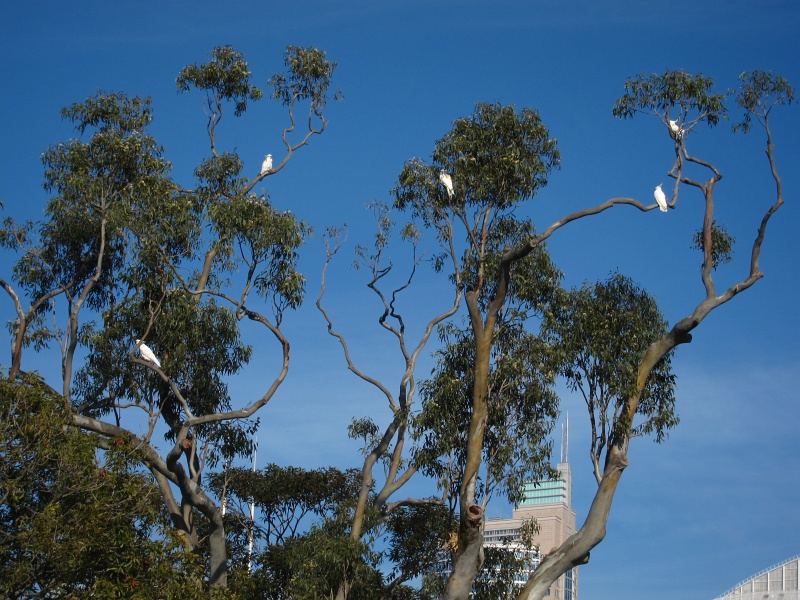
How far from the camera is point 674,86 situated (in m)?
16.6

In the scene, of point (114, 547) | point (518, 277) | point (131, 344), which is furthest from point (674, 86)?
point (114, 547)

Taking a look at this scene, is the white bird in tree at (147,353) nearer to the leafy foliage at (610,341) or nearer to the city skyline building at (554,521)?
the leafy foliage at (610,341)

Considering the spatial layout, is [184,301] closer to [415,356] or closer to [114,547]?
[415,356]

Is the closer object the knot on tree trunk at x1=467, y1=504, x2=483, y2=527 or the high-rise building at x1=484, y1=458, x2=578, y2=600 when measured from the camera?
the knot on tree trunk at x1=467, y1=504, x2=483, y2=527

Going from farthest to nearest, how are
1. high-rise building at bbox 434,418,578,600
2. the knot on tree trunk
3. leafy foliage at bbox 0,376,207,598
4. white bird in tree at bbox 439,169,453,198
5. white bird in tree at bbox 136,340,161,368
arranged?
1. high-rise building at bbox 434,418,578,600
2. white bird in tree at bbox 439,169,453,198
3. white bird in tree at bbox 136,340,161,368
4. the knot on tree trunk
5. leafy foliage at bbox 0,376,207,598

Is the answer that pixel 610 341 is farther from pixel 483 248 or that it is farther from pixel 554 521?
pixel 554 521

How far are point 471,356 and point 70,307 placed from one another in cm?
653

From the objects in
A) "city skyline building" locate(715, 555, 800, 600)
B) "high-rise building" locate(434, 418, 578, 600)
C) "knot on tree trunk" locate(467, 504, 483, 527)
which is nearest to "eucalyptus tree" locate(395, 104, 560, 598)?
"knot on tree trunk" locate(467, 504, 483, 527)

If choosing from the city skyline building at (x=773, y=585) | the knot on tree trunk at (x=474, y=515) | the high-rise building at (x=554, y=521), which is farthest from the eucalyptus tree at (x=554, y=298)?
the high-rise building at (x=554, y=521)

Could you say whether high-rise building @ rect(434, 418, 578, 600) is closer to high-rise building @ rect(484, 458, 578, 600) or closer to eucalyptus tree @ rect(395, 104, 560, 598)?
high-rise building @ rect(484, 458, 578, 600)

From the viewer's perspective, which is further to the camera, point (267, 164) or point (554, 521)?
point (554, 521)

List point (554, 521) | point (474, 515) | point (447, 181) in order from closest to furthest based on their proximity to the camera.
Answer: point (474, 515) < point (447, 181) < point (554, 521)

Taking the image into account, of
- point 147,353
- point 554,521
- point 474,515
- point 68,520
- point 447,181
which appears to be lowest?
point 68,520

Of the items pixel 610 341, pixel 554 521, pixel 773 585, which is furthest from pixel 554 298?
pixel 554 521
